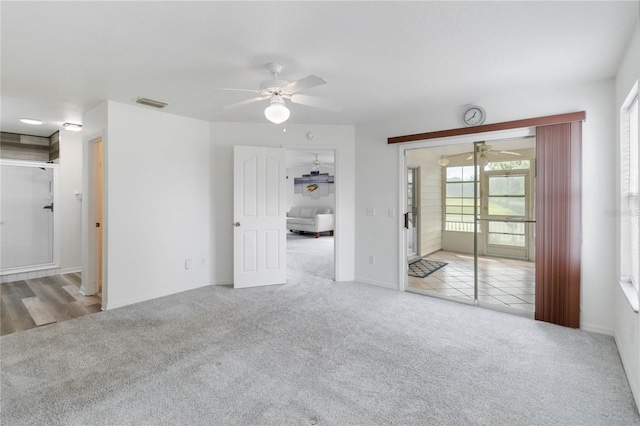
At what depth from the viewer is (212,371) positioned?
2.20m

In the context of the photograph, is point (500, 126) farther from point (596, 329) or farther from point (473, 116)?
point (596, 329)

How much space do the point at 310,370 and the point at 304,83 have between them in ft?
6.96

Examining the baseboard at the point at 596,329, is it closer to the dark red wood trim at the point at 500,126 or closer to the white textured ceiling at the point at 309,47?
→ the dark red wood trim at the point at 500,126

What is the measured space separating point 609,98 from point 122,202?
16.9 feet

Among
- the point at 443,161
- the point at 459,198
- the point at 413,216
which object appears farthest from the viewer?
the point at 413,216

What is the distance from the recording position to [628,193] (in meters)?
2.43

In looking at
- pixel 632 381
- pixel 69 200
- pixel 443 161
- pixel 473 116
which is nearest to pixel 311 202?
pixel 443 161

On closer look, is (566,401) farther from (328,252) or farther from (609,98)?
(328,252)

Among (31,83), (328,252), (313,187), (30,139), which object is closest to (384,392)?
(31,83)

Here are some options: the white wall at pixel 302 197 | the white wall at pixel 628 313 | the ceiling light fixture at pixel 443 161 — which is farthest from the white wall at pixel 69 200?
the white wall at pixel 302 197

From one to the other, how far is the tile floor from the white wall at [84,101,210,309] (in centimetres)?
322

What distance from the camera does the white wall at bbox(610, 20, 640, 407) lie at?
6.32 feet

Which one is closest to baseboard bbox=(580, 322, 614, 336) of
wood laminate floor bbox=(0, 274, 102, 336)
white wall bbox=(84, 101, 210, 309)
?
white wall bbox=(84, 101, 210, 309)

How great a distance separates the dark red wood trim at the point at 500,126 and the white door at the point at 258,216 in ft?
5.76
